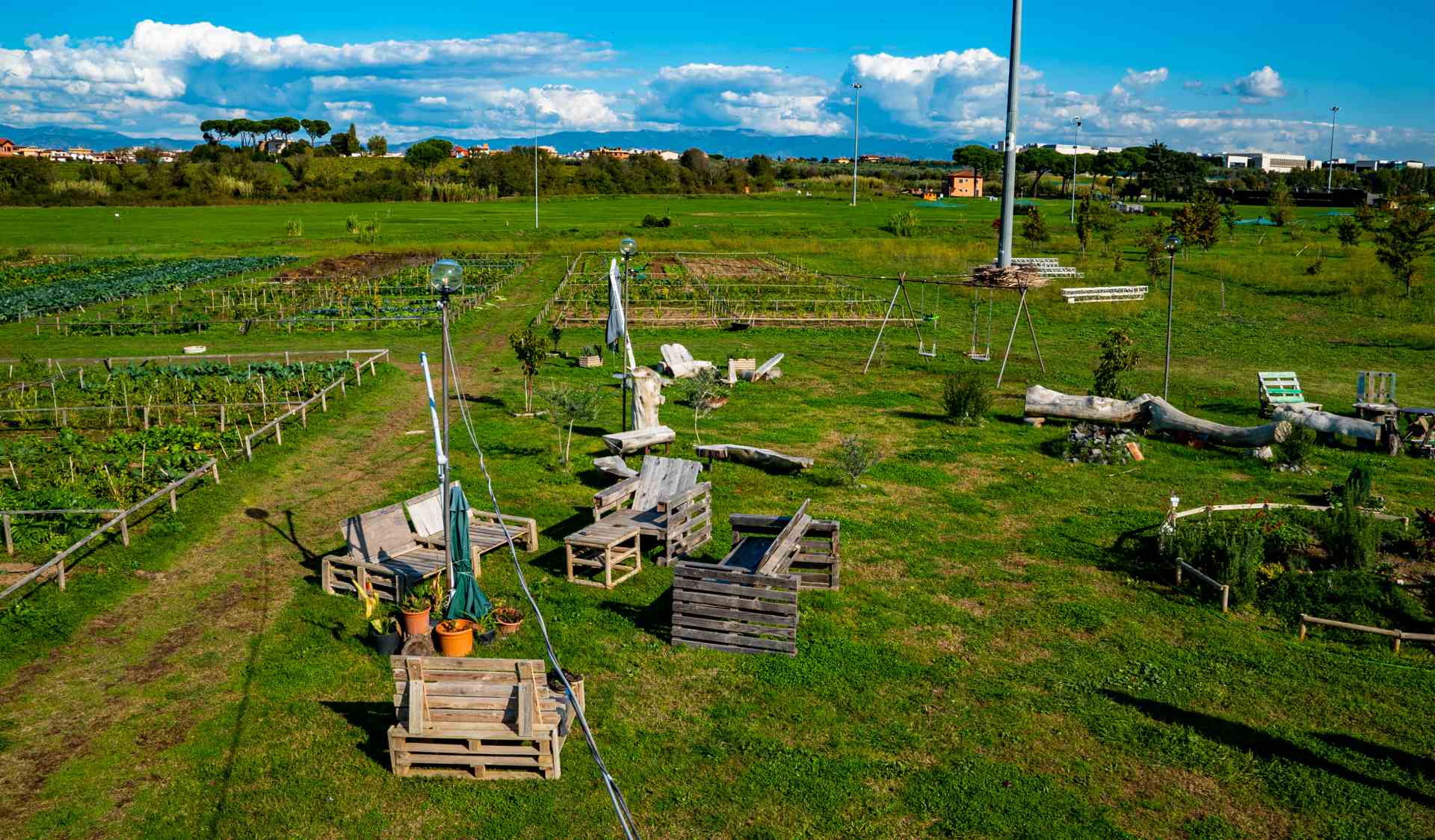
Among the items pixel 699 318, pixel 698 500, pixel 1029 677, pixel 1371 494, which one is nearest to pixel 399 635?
pixel 698 500

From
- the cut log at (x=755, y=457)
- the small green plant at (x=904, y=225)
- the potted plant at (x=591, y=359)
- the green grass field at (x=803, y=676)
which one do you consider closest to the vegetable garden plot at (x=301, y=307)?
the potted plant at (x=591, y=359)

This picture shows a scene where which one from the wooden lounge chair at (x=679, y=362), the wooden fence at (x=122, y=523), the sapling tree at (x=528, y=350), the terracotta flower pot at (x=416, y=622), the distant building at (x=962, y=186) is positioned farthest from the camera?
the distant building at (x=962, y=186)

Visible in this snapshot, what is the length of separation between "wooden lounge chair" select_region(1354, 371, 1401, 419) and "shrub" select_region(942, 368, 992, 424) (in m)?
8.17

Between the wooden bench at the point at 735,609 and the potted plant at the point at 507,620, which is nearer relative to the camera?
the wooden bench at the point at 735,609

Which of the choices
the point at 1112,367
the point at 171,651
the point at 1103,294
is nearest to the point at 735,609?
the point at 171,651

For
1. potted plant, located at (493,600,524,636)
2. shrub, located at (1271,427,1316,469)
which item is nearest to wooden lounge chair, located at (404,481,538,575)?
potted plant, located at (493,600,524,636)

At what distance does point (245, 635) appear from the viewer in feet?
38.3

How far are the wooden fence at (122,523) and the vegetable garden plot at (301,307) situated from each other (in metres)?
19.9

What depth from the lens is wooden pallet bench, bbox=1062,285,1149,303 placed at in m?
42.5

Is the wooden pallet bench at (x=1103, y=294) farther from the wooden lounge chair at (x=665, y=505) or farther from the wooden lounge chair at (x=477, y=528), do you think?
the wooden lounge chair at (x=477, y=528)

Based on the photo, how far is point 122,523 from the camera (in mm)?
14359

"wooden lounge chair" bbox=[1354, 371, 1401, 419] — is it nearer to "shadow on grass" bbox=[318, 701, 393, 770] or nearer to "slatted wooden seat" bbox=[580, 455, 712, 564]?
"slatted wooden seat" bbox=[580, 455, 712, 564]

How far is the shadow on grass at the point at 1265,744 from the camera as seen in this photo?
8953 mm

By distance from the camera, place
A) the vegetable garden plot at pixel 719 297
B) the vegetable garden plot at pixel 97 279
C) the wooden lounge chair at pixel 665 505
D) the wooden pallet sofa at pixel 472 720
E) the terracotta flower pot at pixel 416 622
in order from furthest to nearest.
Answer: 1. the vegetable garden plot at pixel 97 279
2. the vegetable garden plot at pixel 719 297
3. the wooden lounge chair at pixel 665 505
4. the terracotta flower pot at pixel 416 622
5. the wooden pallet sofa at pixel 472 720
